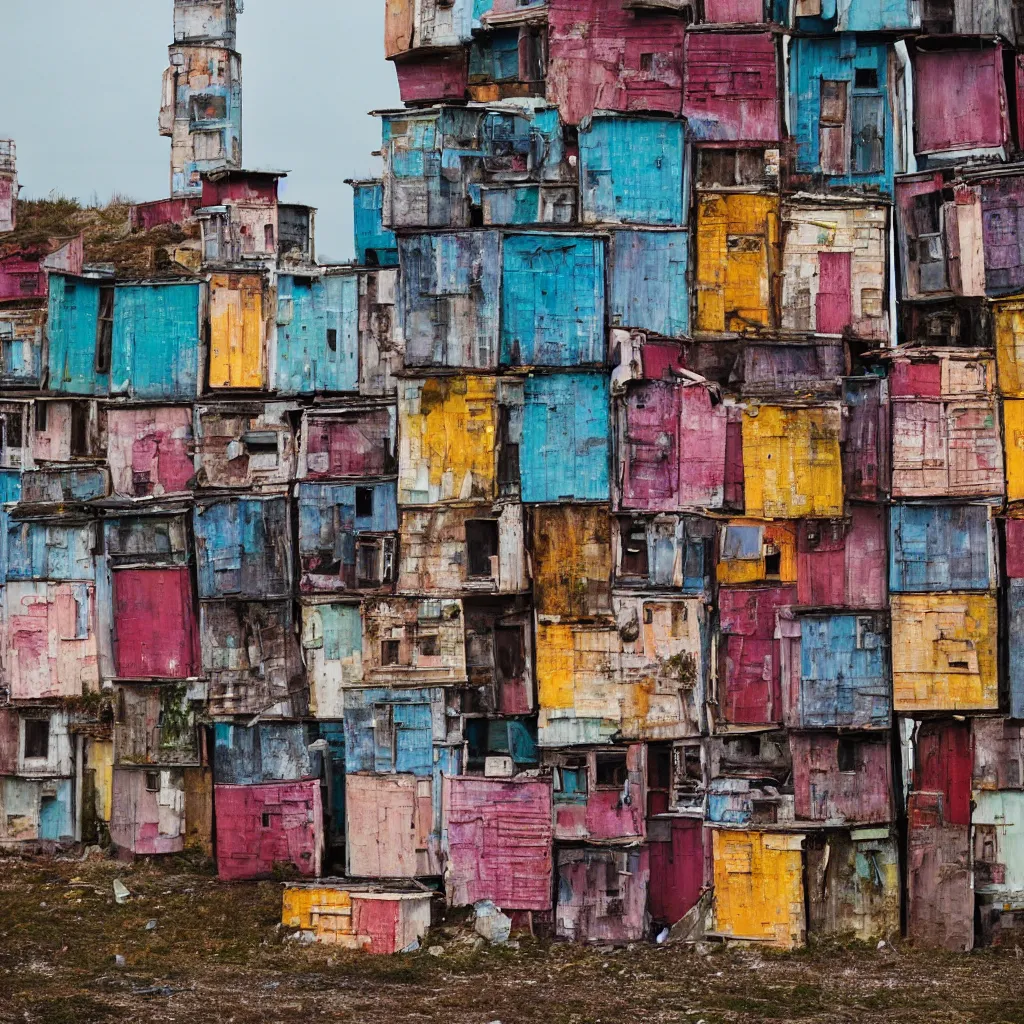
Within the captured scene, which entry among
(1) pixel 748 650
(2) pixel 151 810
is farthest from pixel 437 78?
(2) pixel 151 810

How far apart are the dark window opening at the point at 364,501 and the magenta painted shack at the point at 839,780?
369 inches

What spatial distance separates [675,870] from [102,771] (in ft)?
41.2

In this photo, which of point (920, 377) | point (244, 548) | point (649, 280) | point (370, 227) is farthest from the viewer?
point (370, 227)

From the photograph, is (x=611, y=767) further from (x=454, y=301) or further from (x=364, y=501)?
(x=454, y=301)

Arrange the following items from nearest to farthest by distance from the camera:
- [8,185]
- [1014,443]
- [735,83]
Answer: [1014,443]
[735,83]
[8,185]

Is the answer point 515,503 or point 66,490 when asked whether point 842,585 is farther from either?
point 66,490

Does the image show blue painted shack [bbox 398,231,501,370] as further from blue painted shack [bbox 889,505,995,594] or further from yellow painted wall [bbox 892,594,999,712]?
yellow painted wall [bbox 892,594,999,712]

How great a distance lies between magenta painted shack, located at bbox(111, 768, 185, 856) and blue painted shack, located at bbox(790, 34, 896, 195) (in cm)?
1776

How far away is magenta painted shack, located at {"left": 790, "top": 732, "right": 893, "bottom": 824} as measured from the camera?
105 ft

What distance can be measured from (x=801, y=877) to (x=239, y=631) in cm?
1200

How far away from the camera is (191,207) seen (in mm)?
46938

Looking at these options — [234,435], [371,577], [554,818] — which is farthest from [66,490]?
[554,818]

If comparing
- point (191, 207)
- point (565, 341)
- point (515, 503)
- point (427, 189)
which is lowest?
point (515, 503)

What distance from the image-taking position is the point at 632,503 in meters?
32.4
